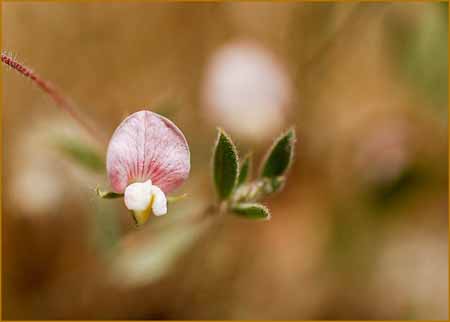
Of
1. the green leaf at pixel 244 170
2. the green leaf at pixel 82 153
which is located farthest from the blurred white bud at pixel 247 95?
the green leaf at pixel 244 170

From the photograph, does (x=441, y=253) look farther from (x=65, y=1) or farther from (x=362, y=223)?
(x=65, y=1)

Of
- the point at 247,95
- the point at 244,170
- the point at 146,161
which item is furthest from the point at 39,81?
the point at 247,95

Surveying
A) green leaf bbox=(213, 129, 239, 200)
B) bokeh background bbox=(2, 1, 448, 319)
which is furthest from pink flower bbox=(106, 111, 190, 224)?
bokeh background bbox=(2, 1, 448, 319)

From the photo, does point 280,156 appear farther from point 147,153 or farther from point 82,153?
point 82,153

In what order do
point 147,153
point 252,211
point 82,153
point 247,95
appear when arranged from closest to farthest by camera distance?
point 147,153 → point 252,211 → point 82,153 → point 247,95

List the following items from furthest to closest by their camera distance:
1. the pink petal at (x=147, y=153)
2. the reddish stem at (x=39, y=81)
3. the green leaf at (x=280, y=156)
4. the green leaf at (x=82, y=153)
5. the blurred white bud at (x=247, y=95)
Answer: the blurred white bud at (x=247, y=95) → the green leaf at (x=82, y=153) → the green leaf at (x=280, y=156) → the reddish stem at (x=39, y=81) → the pink petal at (x=147, y=153)

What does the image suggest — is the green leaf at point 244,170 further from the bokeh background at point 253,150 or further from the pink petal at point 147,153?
the bokeh background at point 253,150
